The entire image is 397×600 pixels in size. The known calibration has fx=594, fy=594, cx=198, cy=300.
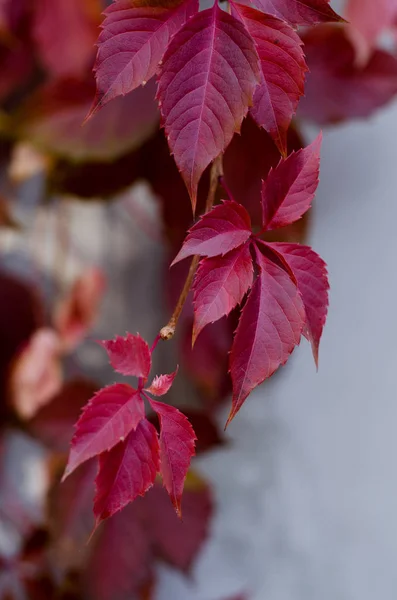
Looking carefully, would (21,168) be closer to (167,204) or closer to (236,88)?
Result: (167,204)

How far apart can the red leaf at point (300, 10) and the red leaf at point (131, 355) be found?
10cm

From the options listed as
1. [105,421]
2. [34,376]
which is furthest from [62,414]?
[105,421]

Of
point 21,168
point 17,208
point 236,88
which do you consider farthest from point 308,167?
point 17,208

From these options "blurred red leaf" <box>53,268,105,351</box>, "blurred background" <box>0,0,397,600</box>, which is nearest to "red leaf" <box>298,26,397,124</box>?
"blurred background" <box>0,0,397,600</box>

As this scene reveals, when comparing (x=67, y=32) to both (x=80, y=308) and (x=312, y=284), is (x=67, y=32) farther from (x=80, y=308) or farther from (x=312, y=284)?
(x=312, y=284)

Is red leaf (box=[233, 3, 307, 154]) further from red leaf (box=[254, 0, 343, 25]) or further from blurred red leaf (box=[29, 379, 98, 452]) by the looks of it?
blurred red leaf (box=[29, 379, 98, 452])

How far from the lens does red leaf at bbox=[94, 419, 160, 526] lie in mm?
177

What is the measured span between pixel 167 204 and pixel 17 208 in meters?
0.27

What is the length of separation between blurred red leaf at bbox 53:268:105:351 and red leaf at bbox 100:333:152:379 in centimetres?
39

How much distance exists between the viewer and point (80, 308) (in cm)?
59

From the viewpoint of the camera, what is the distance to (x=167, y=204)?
0.47 metres

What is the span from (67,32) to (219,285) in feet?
1.28

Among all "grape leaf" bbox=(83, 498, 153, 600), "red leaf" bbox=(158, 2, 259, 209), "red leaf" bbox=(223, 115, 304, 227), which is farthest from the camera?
"grape leaf" bbox=(83, 498, 153, 600)

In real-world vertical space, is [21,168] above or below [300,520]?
above
